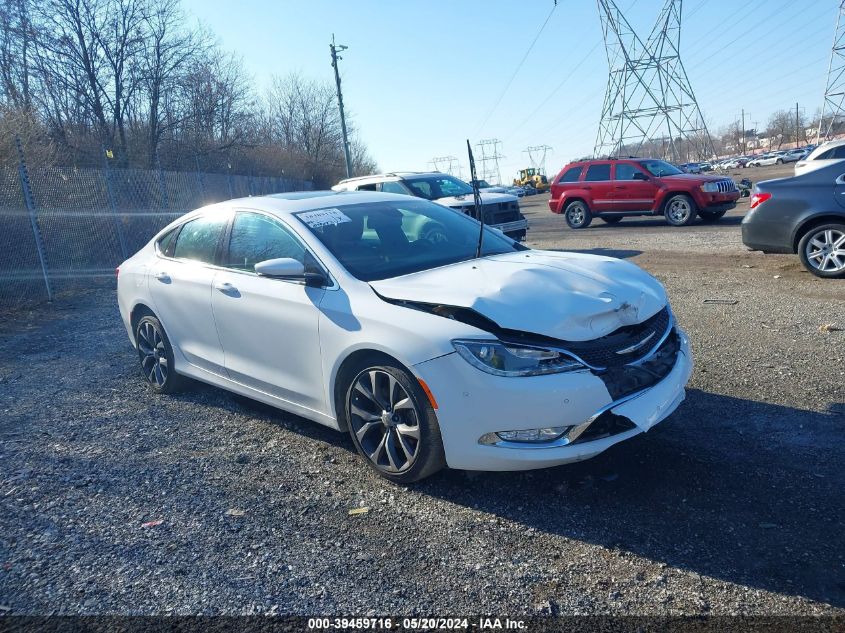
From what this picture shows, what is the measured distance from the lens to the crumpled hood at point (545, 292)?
10.8ft

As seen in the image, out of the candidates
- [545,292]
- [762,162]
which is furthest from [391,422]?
[762,162]

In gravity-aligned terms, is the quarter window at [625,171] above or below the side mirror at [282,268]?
above

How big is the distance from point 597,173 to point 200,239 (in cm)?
1455

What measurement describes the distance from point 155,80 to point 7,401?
24.6 metres

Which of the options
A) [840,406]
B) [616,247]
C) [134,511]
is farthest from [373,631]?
[616,247]

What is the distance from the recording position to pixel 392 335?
3.47m

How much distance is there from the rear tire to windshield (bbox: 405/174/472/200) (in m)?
6.69

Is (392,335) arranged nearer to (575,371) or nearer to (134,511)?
(575,371)

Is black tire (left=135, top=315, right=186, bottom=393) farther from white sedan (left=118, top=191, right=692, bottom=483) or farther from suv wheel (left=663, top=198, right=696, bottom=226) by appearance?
suv wheel (left=663, top=198, right=696, bottom=226)

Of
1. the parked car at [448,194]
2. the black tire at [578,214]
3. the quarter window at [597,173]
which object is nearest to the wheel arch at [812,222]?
the parked car at [448,194]

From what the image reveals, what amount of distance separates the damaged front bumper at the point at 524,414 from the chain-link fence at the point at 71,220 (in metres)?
9.88

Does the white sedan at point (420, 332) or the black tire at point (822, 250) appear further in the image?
the black tire at point (822, 250)

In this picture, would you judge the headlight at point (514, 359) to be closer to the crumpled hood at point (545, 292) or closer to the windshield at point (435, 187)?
the crumpled hood at point (545, 292)

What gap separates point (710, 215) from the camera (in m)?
16.3
